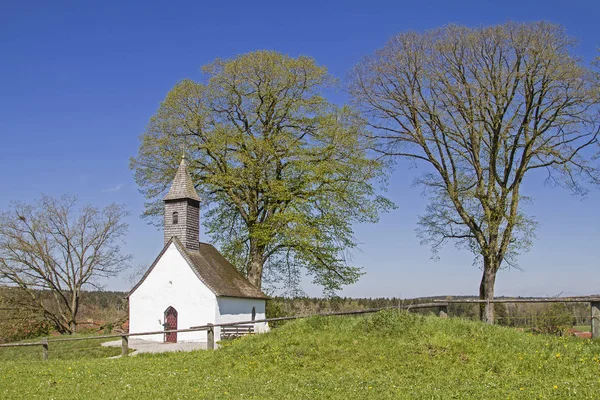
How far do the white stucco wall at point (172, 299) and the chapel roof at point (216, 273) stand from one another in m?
0.25

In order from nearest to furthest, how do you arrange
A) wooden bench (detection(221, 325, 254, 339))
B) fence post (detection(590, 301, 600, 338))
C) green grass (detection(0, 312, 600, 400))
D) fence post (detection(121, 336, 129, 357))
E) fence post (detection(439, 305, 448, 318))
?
green grass (detection(0, 312, 600, 400)) < fence post (detection(590, 301, 600, 338)) < fence post (detection(439, 305, 448, 318)) < fence post (detection(121, 336, 129, 357)) < wooden bench (detection(221, 325, 254, 339))

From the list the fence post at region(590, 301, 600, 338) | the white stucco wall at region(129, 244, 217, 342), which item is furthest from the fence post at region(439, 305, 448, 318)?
the white stucco wall at region(129, 244, 217, 342)

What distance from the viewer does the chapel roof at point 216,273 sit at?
101 feet

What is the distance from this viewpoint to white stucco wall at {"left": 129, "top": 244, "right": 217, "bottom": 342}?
Answer: 30.3 m

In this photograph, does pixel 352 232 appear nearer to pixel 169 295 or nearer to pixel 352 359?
pixel 169 295

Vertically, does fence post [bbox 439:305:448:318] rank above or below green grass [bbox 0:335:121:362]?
above

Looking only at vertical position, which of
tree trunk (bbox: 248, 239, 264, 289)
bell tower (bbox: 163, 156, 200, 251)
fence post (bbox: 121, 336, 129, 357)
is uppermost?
bell tower (bbox: 163, 156, 200, 251)

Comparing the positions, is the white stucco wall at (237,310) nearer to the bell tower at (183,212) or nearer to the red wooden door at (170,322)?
the red wooden door at (170,322)

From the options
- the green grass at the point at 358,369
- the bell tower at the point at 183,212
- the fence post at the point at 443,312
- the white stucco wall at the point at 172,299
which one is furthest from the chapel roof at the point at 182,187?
the fence post at the point at 443,312

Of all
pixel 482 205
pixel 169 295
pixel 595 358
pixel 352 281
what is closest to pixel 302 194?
pixel 352 281

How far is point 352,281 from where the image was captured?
35906mm

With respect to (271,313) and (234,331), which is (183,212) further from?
(271,313)

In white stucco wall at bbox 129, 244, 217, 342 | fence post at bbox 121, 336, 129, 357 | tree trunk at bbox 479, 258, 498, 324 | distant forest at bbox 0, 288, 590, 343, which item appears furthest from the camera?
white stucco wall at bbox 129, 244, 217, 342

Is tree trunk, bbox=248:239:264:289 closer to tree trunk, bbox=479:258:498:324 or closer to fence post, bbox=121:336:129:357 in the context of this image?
tree trunk, bbox=479:258:498:324
